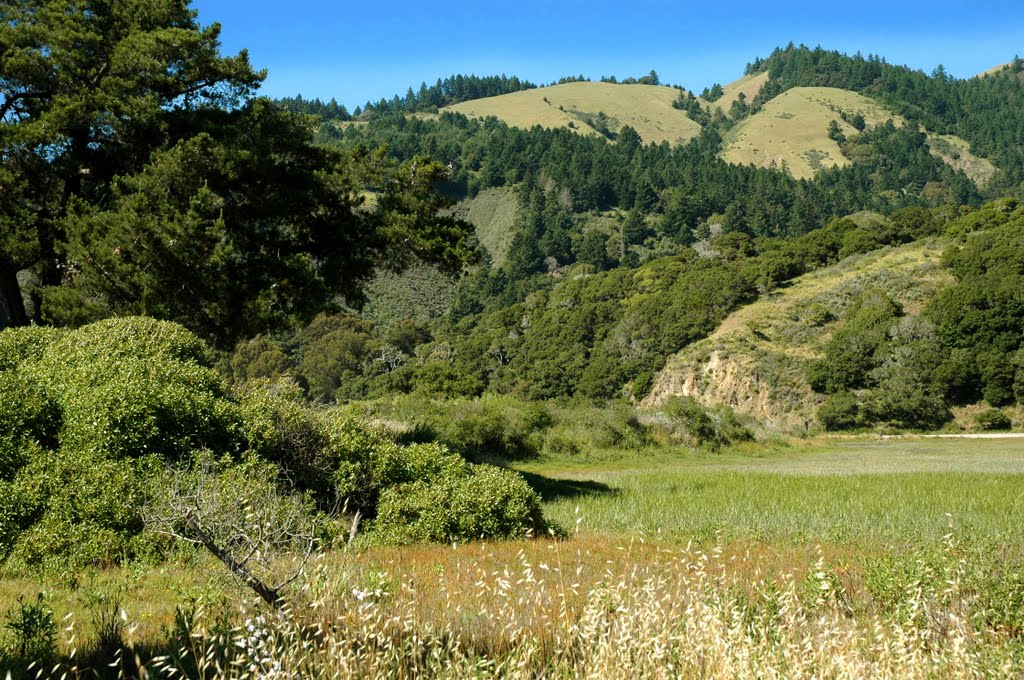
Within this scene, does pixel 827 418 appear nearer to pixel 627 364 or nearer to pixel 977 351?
pixel 977 351

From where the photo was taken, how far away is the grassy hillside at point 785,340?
57.8m

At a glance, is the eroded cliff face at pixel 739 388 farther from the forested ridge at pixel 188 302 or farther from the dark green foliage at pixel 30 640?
the dark green foliage at pixel 30 640

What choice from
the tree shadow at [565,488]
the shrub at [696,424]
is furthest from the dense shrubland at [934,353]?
the tree shadow at [565,488]

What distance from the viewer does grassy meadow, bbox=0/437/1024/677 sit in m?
4.48

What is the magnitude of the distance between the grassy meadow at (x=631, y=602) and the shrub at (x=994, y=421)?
130 feet

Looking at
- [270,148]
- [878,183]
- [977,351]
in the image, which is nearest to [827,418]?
[977,351]

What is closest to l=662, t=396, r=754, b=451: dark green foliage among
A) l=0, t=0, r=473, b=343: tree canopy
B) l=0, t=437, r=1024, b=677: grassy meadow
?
l=0, t=0, r=473, b=343: tree canopy

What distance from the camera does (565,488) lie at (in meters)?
17.0

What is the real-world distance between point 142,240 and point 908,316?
181ft

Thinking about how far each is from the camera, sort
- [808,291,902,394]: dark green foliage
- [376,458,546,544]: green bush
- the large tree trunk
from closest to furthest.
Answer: [376,458,546,544]: green bush, the large tree trunk, [808,291,902,394]: dark green foliage

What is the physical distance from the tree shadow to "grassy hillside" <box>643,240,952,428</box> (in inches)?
1545

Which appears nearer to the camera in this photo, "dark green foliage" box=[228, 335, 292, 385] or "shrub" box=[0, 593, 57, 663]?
"shrub" box=[0, 593, 57, 663]

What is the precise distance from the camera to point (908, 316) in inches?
2279

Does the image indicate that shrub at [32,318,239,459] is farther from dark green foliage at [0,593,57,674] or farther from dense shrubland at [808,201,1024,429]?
dense shrubland at [808,201,1024,429]
